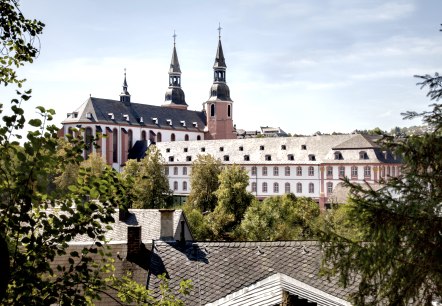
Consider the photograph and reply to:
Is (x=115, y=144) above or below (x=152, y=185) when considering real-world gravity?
above

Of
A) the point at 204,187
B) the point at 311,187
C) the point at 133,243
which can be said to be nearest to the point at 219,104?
the point at 311,187

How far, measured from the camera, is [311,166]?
214 ft

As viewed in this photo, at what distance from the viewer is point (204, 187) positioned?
50.9 m

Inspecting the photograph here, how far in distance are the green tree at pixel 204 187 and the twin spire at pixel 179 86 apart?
40.1 meters

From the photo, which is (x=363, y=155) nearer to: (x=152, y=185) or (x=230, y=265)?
(x=152, y=185)

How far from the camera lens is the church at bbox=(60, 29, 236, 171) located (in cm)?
8069

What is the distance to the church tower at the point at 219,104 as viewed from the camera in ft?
299

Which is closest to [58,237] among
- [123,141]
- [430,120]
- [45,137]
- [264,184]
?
[45,137]

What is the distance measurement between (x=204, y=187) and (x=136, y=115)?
4093 cm

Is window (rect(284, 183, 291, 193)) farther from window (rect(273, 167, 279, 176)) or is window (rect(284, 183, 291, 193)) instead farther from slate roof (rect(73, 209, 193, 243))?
slate roof (rect(73, 209, 193, 243))

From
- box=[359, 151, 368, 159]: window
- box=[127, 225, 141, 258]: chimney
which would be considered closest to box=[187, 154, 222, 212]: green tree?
box=[359, 151, 368, 159]: window

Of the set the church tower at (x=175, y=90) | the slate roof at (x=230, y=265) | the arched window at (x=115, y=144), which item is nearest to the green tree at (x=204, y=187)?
the arched window at (x=115, y=144)

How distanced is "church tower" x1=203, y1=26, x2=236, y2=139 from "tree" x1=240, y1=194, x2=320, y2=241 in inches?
1936

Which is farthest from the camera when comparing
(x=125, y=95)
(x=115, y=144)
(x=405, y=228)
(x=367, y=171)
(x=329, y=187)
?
(x=125, y=95)
